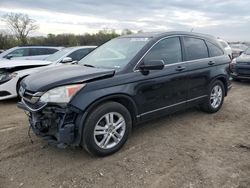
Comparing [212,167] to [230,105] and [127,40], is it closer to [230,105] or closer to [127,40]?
[127,40]

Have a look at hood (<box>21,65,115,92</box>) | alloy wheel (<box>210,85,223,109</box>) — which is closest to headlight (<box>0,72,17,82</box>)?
hood (<box>21,65,115,92</box>)

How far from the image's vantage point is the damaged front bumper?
353cm

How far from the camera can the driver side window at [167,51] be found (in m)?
4.53

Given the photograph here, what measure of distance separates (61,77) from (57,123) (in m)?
0.64

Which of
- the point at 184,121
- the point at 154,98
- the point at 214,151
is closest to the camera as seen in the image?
the point at 214,151

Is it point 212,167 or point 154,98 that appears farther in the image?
point 154,98

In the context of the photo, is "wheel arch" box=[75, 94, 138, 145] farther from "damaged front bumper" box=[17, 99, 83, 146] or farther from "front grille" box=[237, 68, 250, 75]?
"front grille" box=[237, 68, 250, 75]

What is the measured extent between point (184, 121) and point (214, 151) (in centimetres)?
137

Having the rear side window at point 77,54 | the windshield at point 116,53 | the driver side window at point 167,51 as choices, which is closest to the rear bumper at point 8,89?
the rear side window at point 77,54

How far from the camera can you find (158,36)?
4.73m

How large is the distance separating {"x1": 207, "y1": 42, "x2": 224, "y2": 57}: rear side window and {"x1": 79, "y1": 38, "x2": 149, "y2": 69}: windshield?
1806 millimetres

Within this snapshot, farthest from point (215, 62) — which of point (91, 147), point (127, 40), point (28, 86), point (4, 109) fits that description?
point (4, 109)

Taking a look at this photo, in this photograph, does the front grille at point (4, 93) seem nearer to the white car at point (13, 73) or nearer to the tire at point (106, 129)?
A: the white car at point (13, 73)

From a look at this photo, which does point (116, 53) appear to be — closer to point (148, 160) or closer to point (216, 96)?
point (148, 160)
